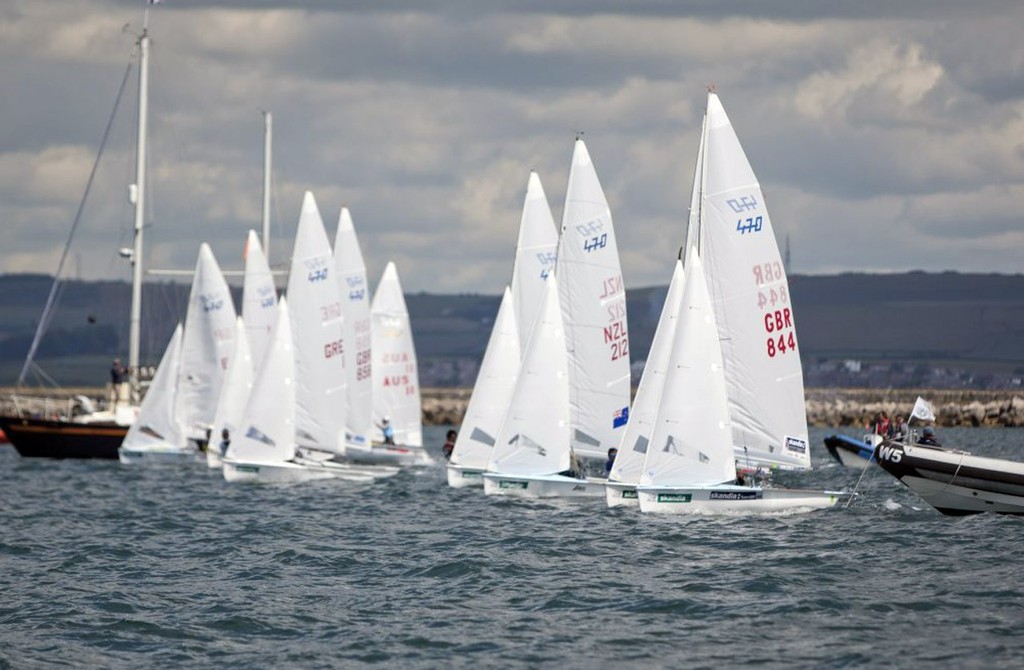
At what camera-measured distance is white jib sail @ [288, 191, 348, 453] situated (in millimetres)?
42219

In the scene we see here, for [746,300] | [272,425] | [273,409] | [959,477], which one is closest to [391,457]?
[272,425]

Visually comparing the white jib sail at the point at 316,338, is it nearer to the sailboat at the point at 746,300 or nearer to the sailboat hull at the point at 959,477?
the sailboat at the point at 746,300

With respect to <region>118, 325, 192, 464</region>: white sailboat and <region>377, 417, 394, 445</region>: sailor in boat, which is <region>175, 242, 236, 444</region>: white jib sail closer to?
<region>118, 325, 192, 464</region>: white sailboat

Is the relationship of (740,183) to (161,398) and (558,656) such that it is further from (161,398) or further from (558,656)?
(161,398)

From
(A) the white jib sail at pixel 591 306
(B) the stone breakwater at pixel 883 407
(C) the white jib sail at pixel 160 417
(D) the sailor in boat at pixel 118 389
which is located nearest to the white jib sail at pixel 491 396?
(A) the white jib sail at pixel 591 306

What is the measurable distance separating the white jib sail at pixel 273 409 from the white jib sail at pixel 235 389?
547 cm

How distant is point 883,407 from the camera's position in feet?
323

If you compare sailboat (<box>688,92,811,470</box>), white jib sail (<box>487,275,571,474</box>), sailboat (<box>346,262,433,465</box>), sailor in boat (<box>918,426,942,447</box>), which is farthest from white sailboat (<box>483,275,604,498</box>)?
sailboat (<box>346,262,433,465</box>)

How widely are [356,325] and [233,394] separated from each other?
5.19m

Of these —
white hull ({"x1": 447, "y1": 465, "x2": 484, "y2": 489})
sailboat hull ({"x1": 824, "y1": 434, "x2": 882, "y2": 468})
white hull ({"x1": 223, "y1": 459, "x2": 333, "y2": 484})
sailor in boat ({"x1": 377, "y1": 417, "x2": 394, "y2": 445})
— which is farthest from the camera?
sailor in boat ({"x1": 377, "y1": 417, "x2": 394, "y2": 445})

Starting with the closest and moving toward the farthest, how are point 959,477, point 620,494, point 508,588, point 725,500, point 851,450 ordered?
point 508,588
point 959,477
point 725,500
point 620,494
point 851,450

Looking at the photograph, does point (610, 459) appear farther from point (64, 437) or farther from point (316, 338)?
point (64, 437)

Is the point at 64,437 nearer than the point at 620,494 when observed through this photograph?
No

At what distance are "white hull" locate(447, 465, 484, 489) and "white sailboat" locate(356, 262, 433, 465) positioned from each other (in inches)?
589
